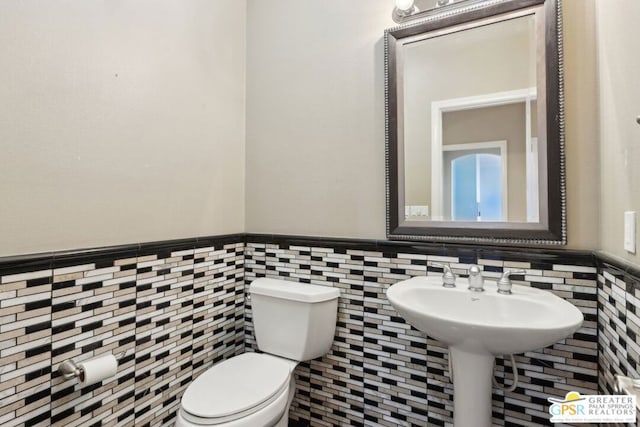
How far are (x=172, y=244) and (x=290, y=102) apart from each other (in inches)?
37.6

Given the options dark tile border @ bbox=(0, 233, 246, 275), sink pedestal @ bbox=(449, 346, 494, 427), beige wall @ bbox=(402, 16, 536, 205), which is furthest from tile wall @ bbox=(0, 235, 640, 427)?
beige wall @ bbox=(402, 16, 536, 205)

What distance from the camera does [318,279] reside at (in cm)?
158

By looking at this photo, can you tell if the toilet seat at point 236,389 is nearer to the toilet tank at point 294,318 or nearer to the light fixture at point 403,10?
the toilet tank at point 294,318

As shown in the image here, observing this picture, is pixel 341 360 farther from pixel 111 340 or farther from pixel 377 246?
pixel 111 340

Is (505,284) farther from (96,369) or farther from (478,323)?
(96,369)

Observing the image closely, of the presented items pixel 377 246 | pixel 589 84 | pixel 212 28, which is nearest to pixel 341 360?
pixel 377 246

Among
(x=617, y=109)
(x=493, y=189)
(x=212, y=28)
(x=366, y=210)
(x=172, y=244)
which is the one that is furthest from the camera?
(x=212, y=28)

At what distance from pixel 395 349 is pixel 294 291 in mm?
530

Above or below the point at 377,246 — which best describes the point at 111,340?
below

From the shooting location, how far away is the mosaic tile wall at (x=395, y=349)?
3.66 feet

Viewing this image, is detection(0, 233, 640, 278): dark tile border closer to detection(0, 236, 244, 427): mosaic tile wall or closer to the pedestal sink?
detection(0, 236, 244, 427): mosaic tile wall
